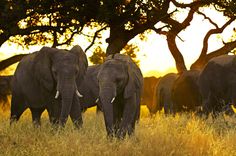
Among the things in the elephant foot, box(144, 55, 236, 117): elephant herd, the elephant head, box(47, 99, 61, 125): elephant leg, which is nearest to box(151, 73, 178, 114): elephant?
box(144, 55, 236, 117): elephant herd

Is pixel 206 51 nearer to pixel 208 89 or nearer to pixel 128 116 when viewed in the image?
pixel 208 89

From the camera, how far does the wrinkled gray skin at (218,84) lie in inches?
568

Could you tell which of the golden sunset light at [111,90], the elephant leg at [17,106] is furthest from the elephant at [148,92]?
the elephant leg at [17,106]

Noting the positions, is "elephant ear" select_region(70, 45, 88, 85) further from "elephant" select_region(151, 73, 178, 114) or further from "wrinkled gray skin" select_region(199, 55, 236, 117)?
"elephant" select_region(151, 73, 178, 114)

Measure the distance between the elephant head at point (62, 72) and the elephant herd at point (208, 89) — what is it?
414 cm

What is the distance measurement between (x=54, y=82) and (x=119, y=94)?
2119 mm

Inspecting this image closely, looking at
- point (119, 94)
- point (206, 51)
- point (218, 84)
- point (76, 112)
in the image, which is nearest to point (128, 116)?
point (119, 94)

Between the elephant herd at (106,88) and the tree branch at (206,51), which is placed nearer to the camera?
the elephant herd at (106,88)

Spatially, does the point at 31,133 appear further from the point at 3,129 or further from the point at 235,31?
the point at 235,31

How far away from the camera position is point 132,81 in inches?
371

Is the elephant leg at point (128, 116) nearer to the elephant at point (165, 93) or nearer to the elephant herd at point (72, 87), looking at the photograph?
the elephant herd at point (72, 87)

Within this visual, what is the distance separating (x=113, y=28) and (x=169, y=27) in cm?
283

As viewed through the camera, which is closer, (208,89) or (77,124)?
(77,124)

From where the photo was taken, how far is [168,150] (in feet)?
28.0
